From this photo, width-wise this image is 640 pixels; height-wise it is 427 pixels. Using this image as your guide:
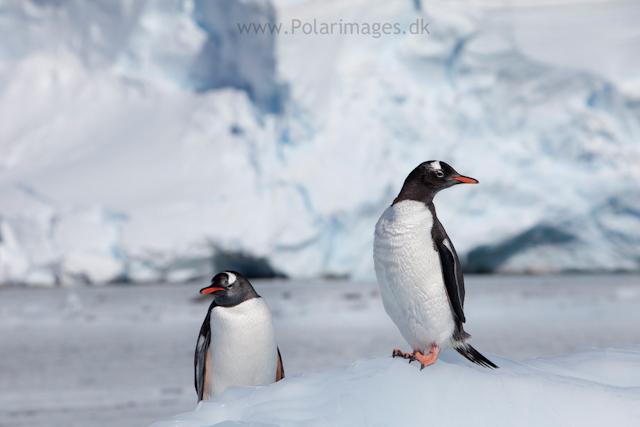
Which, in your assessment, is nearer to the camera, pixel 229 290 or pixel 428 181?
pixel 428 181

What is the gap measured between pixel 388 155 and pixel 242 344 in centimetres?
1396

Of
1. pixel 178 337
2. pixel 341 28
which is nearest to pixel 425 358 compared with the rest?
pixel 178 337

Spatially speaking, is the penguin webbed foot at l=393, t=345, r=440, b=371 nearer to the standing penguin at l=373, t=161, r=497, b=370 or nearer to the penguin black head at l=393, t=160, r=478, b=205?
the standing penguin at l=373, t=161, r=497, b=370

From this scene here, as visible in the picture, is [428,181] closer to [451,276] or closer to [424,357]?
[451,276]

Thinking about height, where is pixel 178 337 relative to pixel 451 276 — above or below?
below

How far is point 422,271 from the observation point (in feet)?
6.33

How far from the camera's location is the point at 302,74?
52.1 feet

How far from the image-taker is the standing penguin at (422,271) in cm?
192

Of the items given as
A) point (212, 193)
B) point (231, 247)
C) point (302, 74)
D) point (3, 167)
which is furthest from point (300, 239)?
point (3, 167)

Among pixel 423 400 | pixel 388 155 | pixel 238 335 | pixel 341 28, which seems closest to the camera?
pixel 423 400

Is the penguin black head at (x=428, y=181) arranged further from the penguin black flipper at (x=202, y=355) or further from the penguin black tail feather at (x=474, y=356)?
the penguin black flipper at (x=202, y=355)

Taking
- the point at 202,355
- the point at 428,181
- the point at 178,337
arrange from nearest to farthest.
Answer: the point at 428,181, the point at 202,355, the point at 178,337

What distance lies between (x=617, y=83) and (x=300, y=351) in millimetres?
11934

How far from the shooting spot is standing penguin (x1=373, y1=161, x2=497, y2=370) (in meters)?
1.92
